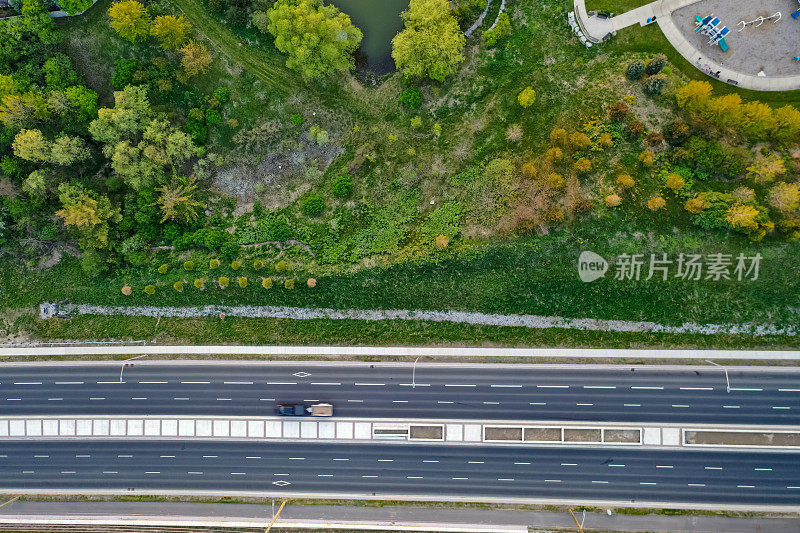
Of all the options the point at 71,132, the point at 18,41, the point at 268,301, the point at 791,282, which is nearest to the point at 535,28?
the point at 791,282

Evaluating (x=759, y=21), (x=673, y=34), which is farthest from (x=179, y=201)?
(x=759, y=21)

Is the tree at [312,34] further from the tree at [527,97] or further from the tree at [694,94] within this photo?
the tree at [694,94]

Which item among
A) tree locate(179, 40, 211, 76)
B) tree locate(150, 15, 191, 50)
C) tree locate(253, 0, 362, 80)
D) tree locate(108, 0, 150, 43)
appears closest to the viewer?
tree locate(253, 0, 362, 80)

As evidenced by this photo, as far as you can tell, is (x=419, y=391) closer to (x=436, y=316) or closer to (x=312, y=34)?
(x=436, y=316)

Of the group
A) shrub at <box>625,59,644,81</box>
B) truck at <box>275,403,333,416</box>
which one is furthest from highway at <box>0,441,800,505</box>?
shrub at <box>625,59,644,81</box>

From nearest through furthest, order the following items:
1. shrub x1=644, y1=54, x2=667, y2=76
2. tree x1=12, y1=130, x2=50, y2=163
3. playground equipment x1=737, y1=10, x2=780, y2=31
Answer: shrub x1=644, y1=54, x2=667, y2=76
playground equipment x1=737, y1=10, x2=780, y2=31
tree x1=12, y1=130, x2=50, y2=163

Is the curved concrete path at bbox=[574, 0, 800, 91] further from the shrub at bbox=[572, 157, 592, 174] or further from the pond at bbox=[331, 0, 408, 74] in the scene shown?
the pond at bbox=[331, 0, 408, 74]
